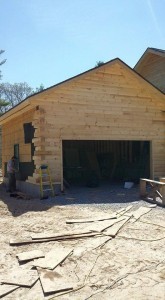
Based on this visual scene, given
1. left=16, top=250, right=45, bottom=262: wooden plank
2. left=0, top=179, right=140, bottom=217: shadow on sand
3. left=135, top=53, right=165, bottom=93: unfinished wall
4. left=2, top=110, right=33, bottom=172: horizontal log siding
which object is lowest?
left=0, top=179, right=140, bottom=217: shadow on sand

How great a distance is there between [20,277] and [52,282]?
0.58m

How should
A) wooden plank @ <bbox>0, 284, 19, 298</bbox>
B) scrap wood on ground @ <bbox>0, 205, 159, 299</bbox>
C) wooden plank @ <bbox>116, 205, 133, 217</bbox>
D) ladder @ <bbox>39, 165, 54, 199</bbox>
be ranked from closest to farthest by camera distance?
wooden plank @ <bbox>0, 284, 19, 298</bbox>
scrap wood on ground @ <bbox>0, 205, 159, 299</bbox>
wooden plank @ <bbox>116, 205, 133, 217</bbox>
ladder @ <bbox>39, 165, 54, 199</bbox>

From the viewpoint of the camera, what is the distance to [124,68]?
14859 millimetres

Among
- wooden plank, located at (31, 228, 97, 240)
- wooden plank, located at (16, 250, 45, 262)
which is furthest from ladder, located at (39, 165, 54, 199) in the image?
wooden plank, located at (16, 250, 45, 262)

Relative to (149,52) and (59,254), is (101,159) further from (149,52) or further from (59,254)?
(59,254)

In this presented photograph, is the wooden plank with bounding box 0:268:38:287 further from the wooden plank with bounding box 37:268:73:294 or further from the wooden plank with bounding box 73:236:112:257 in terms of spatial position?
the wooden plank with bounding box 73:236:112:257

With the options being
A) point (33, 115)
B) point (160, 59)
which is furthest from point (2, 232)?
point (160, 59)

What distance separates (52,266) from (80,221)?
3158 millimetres

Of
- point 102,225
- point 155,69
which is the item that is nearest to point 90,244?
point 102,225

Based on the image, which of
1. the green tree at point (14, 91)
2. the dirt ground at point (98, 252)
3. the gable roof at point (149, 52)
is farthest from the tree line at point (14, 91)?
Answer: the dirt ground at point (98, 252)

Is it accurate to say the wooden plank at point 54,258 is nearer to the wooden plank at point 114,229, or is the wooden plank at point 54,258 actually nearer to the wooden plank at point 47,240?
the wooden plank at point 47,240

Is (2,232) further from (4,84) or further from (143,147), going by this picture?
(4,84)

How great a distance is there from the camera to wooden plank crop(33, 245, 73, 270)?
5.37m

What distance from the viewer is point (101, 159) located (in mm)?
A: 21297
